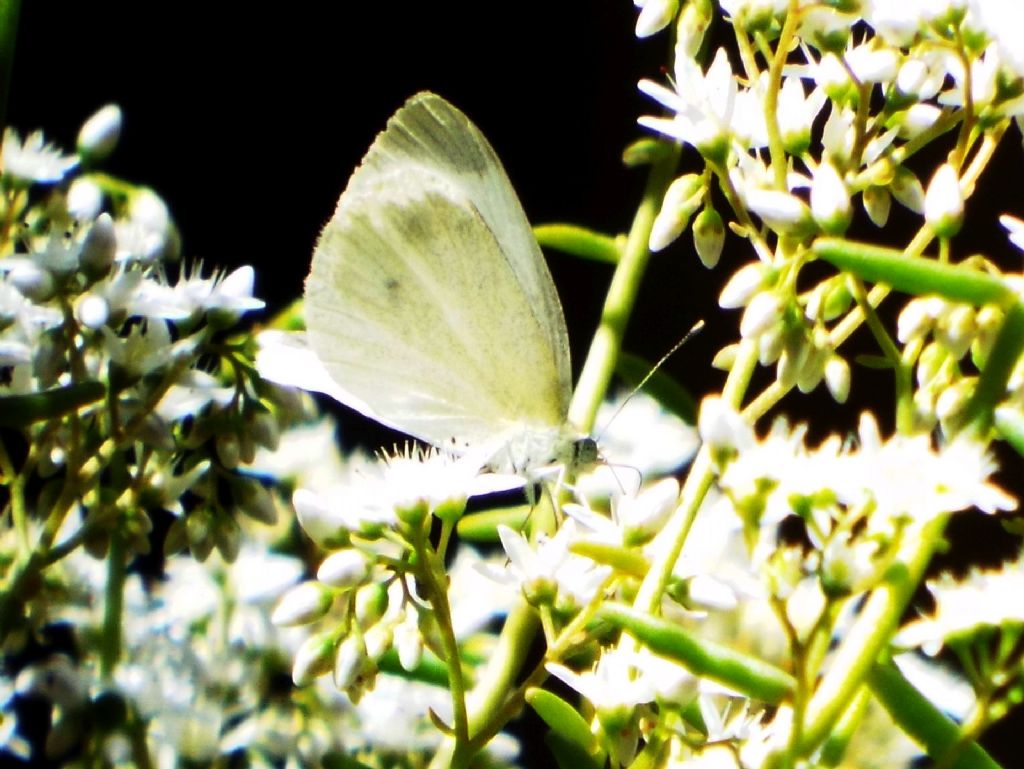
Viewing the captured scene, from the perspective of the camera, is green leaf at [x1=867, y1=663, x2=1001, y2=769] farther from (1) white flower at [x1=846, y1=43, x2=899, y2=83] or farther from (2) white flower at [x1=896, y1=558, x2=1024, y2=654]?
→ (1) white flower at [x1=846, y1=43, x2=899, y2=83]

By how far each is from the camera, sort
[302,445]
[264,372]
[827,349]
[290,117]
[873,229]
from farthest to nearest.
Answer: [873,229], [290,117], [302,445], [264,372], [827,349]

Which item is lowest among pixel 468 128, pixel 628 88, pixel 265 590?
pixel 265 590

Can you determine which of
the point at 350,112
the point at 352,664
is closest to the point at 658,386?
the point at 352,664

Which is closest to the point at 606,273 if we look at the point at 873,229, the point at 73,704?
the point at 873,229

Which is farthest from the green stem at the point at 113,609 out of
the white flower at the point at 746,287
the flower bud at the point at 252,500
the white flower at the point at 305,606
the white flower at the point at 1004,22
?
the white flower at the point at 1004,22

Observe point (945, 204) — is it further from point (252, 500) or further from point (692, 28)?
point (252, 500)

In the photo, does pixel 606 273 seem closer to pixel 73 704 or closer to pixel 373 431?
pixel 373 431
